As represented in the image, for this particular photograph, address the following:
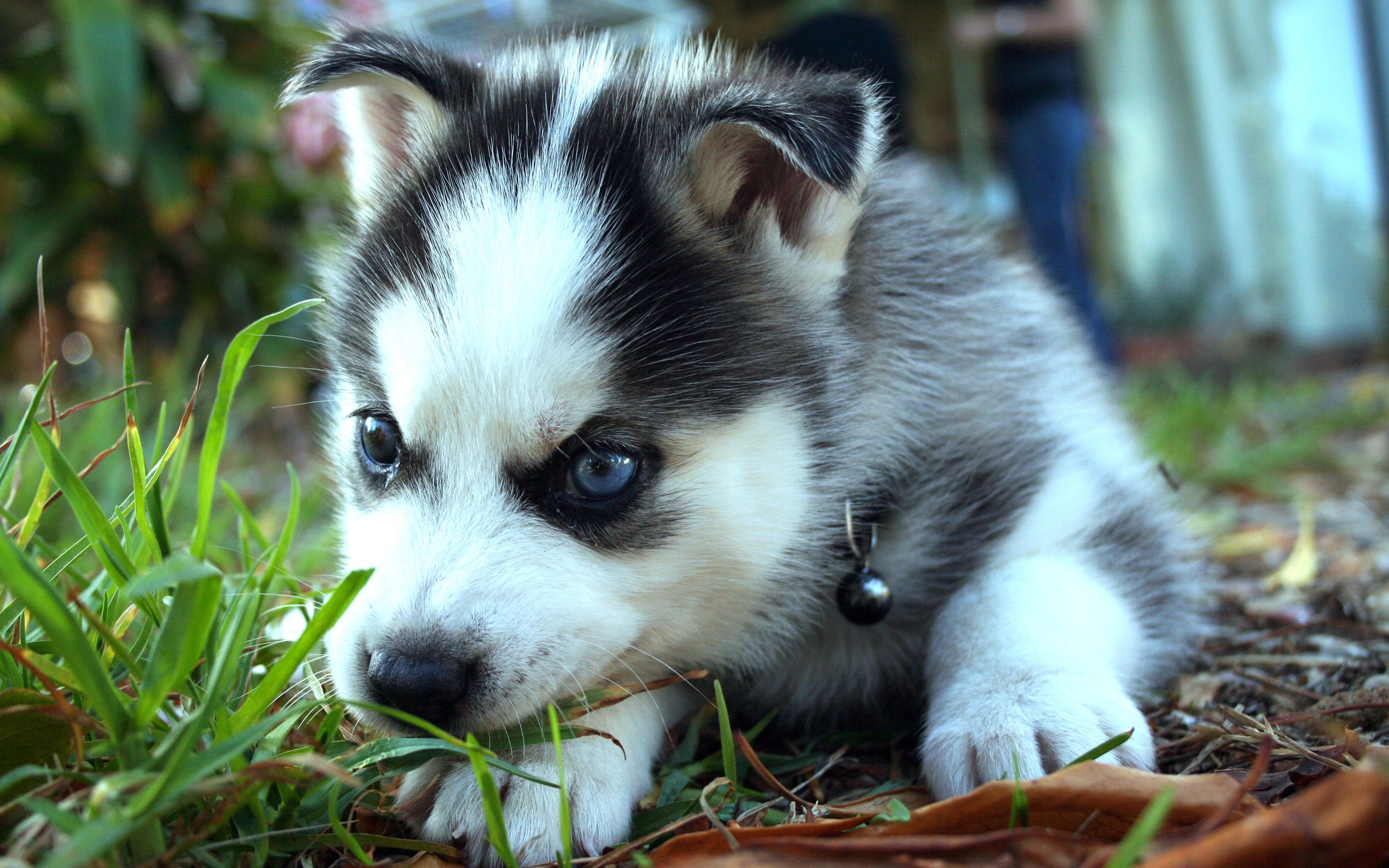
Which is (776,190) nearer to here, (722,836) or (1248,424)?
(722,836)

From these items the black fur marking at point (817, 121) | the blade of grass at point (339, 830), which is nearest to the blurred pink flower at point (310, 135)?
the black fur marking at point (817, 121)

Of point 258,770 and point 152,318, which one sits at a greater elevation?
point 152,318

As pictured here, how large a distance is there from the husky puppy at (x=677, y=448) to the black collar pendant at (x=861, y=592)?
0.03 metres

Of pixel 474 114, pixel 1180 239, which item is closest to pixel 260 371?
pixel 474 114

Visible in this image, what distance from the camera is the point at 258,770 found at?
1.25m

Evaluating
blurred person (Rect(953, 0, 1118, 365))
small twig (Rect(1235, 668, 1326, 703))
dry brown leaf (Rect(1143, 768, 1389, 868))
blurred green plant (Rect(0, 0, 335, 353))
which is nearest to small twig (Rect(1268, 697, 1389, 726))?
small twig (Rect(1235, 668, 1326, 703))

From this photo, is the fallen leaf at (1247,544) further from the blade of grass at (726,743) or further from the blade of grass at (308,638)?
the blade of grass at (308,638)

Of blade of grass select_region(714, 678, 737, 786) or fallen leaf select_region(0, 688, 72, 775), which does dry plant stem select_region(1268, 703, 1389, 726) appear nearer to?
blade of grass select_region(714, 678, 737, 786)

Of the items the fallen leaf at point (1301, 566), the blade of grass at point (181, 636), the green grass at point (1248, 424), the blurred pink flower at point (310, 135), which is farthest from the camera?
the blurred pink flower at point (310, 135)

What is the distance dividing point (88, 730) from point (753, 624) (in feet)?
3.53

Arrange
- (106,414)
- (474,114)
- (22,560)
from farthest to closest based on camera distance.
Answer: (106,414), (474,114), (22,560)

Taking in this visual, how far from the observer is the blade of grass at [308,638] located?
1.32m

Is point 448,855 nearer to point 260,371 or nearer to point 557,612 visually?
point 557,612

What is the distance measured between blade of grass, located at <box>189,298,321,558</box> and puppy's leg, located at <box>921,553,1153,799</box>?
3.95 ft
